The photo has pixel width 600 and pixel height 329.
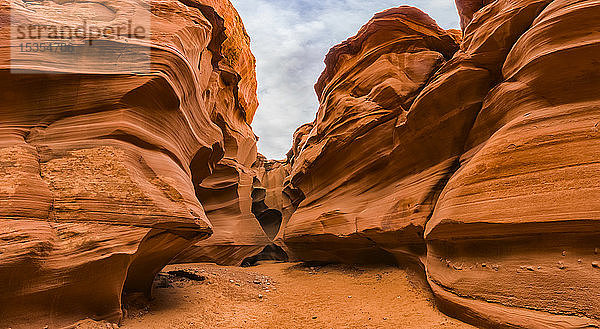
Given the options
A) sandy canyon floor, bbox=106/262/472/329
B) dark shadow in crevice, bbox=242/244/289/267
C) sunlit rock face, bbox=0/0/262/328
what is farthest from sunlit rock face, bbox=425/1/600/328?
dark shadow in crevice, bbox=242/244/289/267

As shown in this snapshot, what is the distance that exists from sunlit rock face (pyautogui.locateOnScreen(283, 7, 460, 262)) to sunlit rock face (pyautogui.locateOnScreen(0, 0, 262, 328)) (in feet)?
15.1

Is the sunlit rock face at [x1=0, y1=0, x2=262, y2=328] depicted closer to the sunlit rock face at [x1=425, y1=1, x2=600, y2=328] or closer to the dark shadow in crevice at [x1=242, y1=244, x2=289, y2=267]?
the sunlit rock face at [x1=425, y1=1, x2=600, y2=328]

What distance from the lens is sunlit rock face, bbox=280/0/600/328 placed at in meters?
3.87

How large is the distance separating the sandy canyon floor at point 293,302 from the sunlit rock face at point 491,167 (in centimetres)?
64

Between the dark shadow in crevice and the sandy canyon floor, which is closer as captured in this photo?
the sandy canyon floor

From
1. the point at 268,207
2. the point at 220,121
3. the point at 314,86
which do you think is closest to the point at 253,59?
Result: the point at 314,86

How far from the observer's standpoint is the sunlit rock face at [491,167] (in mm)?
3867

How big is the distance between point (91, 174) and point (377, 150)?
275 inches

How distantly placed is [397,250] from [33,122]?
793 centimetres

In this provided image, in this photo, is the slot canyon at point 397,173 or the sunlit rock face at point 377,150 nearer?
the slot canyon at point 397,173

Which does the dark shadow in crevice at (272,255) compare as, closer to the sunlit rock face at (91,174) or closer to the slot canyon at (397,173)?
the slot canyon at (397,173)

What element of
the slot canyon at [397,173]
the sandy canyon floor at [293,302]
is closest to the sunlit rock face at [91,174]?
the slot canyon at [397,173]

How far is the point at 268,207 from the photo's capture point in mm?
19766

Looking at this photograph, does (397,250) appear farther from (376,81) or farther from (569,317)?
(376,81)
